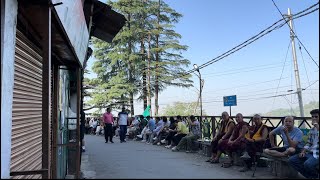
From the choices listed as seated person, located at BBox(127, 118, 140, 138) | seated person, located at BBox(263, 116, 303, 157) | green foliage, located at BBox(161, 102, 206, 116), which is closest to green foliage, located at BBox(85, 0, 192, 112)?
green foliage, located at BBox(161, 102, 206, 116)

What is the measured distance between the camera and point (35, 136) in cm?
682

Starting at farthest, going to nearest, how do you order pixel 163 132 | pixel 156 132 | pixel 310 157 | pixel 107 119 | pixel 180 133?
pixel 107 119 → pixel 156 132 → pixel 163 132 → pixel 180 133 → pixel 310 157

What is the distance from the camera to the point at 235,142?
1005 cm

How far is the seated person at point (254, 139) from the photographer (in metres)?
9.20

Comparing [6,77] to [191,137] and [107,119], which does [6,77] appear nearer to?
[191,137]

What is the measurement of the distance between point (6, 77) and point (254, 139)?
6726 mm

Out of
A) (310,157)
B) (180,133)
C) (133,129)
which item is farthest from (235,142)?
(133,129)

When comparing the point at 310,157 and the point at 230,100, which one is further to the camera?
the point at 230,100

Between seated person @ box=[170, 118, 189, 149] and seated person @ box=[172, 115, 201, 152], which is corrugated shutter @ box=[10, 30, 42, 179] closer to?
seated person @ box=[172, 115, 201, 152]

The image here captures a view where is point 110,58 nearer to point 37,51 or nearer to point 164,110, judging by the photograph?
point 164,110

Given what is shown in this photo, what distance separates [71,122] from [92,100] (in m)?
31.5

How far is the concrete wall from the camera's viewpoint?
417cm

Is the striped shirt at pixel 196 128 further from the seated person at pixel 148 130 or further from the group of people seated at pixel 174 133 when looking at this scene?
the seated person at pixel 148 130

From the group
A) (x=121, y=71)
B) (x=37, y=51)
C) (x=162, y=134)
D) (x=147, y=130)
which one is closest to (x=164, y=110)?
(x=121, y=71)
